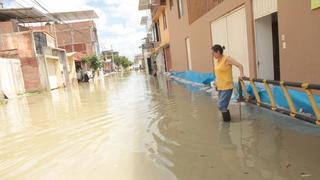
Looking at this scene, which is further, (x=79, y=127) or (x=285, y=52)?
(x=79, y=127)

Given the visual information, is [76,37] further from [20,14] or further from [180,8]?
[180,8]

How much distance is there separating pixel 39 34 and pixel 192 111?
73.0ft

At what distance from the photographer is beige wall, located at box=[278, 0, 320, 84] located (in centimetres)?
675

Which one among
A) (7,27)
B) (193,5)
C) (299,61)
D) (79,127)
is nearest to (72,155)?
(79,127)

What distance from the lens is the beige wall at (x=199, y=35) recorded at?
10.4 metres

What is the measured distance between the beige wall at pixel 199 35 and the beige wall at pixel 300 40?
228cm

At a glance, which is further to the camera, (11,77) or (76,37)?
(76,37)

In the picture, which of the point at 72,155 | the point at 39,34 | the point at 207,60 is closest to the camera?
the point at 72,155

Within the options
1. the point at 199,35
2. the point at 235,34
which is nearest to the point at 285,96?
the point at 235,34

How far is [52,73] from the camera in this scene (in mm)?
31016

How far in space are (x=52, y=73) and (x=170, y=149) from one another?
2757 centimetres

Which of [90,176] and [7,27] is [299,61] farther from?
[7,27]

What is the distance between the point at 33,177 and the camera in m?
4.88

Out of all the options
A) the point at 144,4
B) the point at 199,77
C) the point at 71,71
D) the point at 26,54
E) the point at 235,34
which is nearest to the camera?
the point at 235,34
